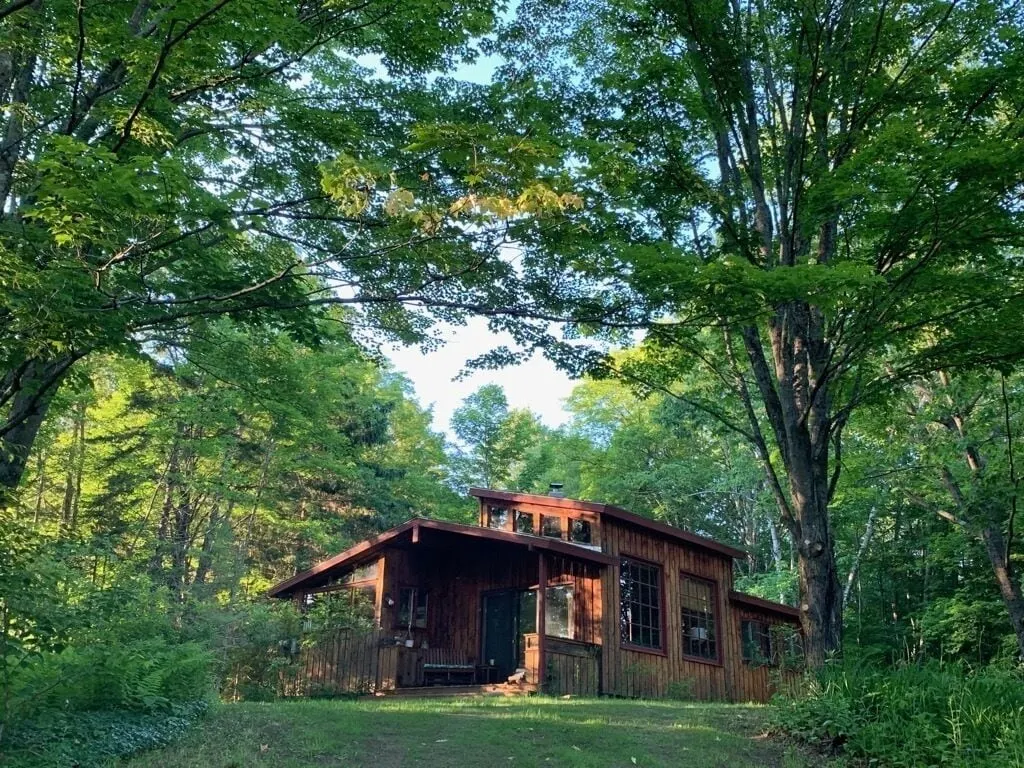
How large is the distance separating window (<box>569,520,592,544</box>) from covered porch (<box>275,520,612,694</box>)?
569mm

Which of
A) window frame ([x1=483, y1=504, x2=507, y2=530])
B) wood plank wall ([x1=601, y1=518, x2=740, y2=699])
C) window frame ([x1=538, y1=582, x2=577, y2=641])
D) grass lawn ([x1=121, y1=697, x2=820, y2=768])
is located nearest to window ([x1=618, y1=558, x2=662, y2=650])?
wood plank wall ([x1=601, y1=518, x2=740, y2=699])

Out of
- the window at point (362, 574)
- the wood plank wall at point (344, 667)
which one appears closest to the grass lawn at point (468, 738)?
the wood plank wall at point (344, 667)

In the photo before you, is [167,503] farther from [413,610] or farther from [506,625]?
[506,625]

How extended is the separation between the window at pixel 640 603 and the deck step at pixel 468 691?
2.65 meters

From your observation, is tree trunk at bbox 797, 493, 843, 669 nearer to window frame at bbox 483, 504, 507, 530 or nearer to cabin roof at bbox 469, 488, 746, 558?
cabin roof at bbox 469, 488, 746, 558

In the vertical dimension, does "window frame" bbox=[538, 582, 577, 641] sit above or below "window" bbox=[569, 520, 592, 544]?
below

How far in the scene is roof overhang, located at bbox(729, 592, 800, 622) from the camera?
1702cm

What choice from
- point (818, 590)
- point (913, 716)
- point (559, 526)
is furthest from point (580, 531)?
point (913, 716)

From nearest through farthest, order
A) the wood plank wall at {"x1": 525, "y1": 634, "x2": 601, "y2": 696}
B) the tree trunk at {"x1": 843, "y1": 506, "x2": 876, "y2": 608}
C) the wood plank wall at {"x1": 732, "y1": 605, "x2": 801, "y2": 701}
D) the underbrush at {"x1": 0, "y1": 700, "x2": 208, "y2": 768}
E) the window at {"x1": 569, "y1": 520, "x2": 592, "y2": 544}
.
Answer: the underbrush at {"x1": 0, "y1": 700, "x2": 208, "y2": 768} < the wood plank wall at {"x1": 525, "y1": 634, "x2": 601, "y2": 696} < the window at {"x1": 569, "y1": 520, "x2": 592, "y2": 544} < the wood plank wall at {"x1": 732, "y1": 605, "x2": 801, "y2": 701} < the tree trunk at {"x1": 843, "y1": 506, "x2": 876, "y2": 608}

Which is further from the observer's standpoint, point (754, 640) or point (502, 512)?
point (754, 640)

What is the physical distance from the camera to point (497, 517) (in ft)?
55.8

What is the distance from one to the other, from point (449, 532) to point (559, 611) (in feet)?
8.10

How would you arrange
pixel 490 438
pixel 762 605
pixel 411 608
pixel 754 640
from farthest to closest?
pixel 490 438 < pixel 762 605 < pixel 754 640 < pixel 411 608

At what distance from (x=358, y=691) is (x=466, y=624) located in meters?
2.45
